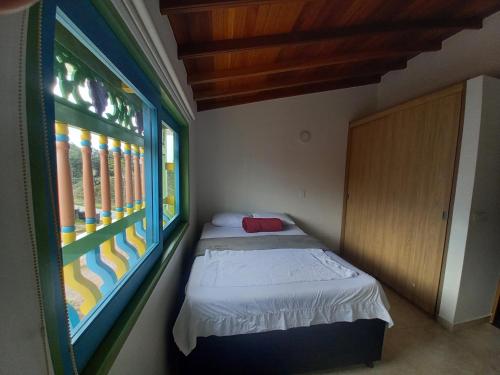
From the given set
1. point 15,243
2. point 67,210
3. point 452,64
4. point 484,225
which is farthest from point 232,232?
point 452,64

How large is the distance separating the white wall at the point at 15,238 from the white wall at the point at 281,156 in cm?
244

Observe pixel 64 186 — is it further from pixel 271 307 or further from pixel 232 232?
pixel 232 232

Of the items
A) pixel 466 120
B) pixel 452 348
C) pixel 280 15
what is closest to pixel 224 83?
pixel 280 15

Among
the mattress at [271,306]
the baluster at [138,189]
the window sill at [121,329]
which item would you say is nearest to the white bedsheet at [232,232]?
the mattress at [271,306]

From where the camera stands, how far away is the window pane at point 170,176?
5.56 ft

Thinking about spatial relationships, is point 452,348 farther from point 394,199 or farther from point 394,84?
point 394,84

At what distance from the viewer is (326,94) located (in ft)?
9.20

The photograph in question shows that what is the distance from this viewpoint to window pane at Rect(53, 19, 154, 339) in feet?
1.83

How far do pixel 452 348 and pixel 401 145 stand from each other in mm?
1717

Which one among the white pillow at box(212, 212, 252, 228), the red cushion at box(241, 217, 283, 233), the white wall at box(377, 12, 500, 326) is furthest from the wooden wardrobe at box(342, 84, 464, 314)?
the white pillow at box(212, 212, 252, 228)

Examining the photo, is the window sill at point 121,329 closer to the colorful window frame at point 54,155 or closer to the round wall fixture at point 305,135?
the colorful window frame at point 54,155

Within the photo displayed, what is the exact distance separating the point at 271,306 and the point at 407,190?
1.80 m

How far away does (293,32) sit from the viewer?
1.45 metres

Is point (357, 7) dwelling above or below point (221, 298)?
above
